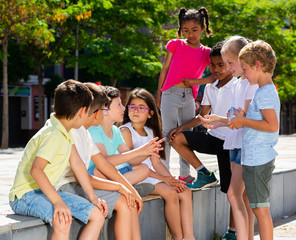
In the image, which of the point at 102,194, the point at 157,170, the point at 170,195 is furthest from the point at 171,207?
the point at 102,194

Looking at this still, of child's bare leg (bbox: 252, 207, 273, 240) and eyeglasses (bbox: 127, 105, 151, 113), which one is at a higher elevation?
eyeglasses (bbox: 127, 105, 151, 113)

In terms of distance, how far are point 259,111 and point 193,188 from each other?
3.85 feet

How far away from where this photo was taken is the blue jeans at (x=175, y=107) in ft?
17.8

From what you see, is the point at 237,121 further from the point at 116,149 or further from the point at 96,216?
the point at 96,216

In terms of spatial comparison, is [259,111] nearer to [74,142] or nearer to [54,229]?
[74,142]

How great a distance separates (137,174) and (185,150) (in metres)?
0.99

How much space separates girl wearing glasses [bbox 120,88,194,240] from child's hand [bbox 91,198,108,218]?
860 millimetres

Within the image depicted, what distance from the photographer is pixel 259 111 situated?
159 inches

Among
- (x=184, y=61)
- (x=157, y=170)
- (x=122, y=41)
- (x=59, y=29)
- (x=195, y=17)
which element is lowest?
(x=157, y=170)

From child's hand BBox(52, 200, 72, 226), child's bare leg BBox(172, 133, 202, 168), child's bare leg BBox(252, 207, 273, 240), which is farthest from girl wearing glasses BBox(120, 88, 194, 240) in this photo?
child's hand BBox(52, 200, 72, 226)

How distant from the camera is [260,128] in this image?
3.98m

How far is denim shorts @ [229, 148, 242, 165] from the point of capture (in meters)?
4.38

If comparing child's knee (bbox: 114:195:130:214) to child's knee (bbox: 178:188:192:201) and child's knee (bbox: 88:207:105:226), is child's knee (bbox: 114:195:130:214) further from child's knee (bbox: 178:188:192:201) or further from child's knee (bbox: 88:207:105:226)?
child's knee (bbox: 178:188:192:201)

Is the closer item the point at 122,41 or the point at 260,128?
the point at 260,128
